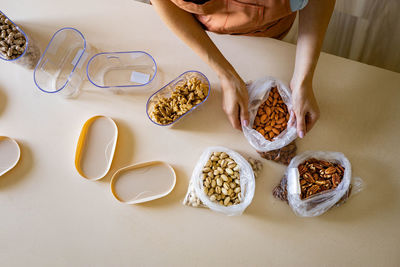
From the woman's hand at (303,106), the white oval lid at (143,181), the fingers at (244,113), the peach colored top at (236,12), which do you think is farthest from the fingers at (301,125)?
the white oval lid at (143,181)

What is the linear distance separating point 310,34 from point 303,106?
0.21m

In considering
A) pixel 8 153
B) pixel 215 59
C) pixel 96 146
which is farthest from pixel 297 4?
pixel 8 153

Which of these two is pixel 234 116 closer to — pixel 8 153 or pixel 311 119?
pixel 311 119

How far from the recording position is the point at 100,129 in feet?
3.07

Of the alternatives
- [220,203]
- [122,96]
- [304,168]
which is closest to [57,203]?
[122,96]

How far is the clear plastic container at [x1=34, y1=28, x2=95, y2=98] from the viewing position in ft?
3.11

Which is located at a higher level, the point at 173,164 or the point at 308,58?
the point at 308,58

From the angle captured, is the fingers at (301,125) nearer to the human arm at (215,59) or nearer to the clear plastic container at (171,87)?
the human arm at (215,59)

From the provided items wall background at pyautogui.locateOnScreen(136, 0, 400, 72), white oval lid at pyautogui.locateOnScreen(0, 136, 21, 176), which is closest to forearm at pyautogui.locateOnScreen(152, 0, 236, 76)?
white oval lid at pyautogui.locateOnScreen(0, 136, 21, 176)

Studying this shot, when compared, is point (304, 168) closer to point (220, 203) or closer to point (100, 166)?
point (220, 203)

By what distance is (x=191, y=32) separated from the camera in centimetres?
82

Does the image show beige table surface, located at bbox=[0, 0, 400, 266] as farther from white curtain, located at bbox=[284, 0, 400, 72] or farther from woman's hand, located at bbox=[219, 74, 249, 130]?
white curtain, located at bbox=[284, 0, 400, 72]

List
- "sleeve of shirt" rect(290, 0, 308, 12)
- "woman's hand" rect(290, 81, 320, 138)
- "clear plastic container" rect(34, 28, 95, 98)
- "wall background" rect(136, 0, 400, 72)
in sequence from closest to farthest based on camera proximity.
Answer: "sleeve of shirt" rect(290, 0, 308, 12) → "woman's hand" rect(290, 81, 320, 138) → "clear plastic container" rect(34, 28, 95, 98) → "wall background" rect(136, 0, 400, 72)

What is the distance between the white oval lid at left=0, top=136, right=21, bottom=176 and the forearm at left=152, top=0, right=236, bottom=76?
0.63 meters
